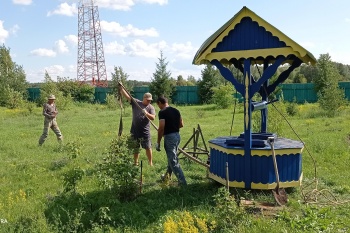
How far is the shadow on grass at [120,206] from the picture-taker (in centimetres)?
594

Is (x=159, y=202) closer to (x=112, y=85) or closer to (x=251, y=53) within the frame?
(x=251, y=53)

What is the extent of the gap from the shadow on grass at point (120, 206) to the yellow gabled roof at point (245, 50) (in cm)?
234

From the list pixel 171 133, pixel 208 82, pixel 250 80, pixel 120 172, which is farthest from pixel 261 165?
pixel 208 82

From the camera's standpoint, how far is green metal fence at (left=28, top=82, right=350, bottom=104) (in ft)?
114

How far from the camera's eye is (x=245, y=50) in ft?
21.9

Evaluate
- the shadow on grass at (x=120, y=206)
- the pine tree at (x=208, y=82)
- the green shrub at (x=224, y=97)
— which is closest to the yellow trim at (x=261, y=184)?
the shadow on grass at (x=120, y=206)

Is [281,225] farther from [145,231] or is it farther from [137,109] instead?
[137,109]

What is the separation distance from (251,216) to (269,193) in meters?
1.20

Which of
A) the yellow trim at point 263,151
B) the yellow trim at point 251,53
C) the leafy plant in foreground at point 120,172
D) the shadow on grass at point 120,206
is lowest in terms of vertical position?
the shadow on grass at point 120,206

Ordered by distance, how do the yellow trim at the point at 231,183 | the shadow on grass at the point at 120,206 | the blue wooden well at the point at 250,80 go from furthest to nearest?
1. the yellow trim at the point at 231,183
2. the blue wooden well at the point at 250,80
3. the shadow on grass at the point at 120,206

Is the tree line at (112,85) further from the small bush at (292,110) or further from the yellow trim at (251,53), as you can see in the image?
the yellow trim at (251,53)

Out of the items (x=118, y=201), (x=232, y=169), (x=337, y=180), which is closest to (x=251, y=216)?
(x=232, y=169)

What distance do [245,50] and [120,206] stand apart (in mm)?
3314

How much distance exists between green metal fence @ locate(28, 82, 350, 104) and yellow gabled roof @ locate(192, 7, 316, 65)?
2626 cm
